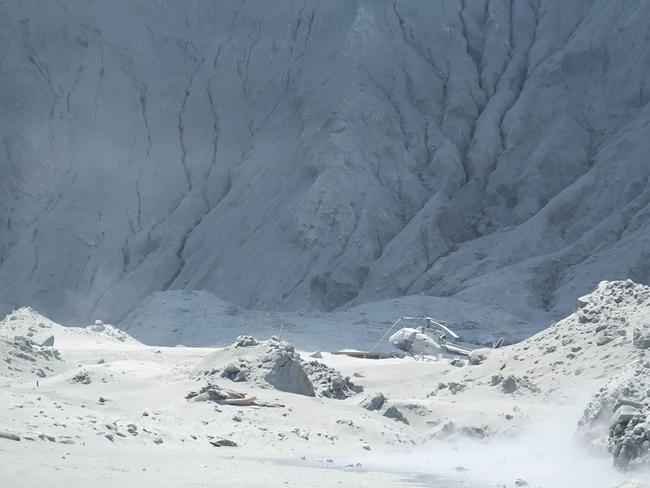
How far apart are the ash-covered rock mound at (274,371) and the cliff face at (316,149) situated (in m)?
25.5

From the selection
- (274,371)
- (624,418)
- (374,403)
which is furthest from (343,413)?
(624,418)

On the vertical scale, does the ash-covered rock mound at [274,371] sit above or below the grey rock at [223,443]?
above

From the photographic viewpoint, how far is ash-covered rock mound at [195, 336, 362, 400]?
2352cm

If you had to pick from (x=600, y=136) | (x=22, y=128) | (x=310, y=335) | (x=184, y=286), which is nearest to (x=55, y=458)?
(x=310, y=335)

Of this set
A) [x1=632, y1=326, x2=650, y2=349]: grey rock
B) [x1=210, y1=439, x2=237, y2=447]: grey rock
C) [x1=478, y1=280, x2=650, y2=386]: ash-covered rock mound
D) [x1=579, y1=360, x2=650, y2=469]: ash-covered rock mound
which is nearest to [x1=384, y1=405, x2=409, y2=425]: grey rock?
[x1=478, y1=280, x2=650, y2=386]: ash-covered rock mound

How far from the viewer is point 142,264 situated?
63.0m

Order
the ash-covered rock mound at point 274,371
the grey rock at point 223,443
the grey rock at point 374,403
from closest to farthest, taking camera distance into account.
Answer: the grey rock at point 223,443 → the grey rock at point 374,403 → the ash-covered rock mound at point 274,371

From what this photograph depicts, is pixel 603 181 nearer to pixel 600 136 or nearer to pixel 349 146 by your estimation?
pixel 600 136

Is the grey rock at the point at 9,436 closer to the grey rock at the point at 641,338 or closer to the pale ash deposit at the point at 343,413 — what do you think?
the pale ash deposit at the point at 343,413

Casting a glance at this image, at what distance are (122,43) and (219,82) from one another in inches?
239

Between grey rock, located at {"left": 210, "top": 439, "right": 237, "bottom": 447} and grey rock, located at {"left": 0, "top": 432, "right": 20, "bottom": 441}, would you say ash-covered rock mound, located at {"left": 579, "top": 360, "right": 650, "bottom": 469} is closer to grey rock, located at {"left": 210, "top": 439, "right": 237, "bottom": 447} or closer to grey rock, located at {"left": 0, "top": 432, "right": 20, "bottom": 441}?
grey rock, located at {"left": 210, "top": 439, "right": 237, "bottom": 447}

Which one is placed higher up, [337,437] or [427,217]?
[427,217]

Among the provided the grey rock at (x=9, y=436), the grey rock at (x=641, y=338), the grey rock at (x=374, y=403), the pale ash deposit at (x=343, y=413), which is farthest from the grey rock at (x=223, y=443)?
the grey rock at (x=641, y=338)

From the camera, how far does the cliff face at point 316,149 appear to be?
57.7 meters
